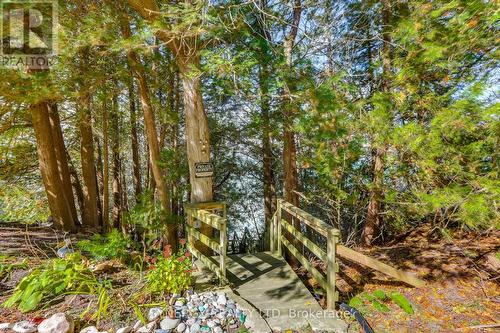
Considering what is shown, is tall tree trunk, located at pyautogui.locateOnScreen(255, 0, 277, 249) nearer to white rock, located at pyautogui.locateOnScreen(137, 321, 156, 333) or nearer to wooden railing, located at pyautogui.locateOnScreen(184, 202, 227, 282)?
wooden railing, located at pyautogui.locateOnScreen(184, 202, 227, 282)

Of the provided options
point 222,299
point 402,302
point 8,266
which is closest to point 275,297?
point 222,299

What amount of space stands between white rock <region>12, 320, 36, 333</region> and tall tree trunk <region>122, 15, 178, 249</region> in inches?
138

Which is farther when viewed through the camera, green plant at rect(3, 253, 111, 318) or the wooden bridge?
the wooden bridge

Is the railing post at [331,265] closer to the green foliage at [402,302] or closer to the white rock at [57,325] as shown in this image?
the green foliage at [402,302]

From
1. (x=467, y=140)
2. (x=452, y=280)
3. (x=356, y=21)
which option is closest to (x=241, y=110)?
(x=356, y=21)

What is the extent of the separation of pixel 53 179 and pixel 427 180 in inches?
284

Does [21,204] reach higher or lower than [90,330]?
higher

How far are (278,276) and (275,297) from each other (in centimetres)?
51

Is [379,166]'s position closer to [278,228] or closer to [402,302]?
[278,228]

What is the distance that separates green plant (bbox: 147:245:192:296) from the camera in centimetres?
288

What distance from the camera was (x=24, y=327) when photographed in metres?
2.28

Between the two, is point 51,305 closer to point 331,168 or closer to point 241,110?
point 331,168

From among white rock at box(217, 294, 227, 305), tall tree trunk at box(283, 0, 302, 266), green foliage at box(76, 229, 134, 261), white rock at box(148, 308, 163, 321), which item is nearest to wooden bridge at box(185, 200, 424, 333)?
white rock at box(217, 294, 227, 305)

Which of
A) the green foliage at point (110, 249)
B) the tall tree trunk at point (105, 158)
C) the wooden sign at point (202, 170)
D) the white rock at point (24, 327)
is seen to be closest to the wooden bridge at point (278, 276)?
the wooden sign at point (202, 170)
